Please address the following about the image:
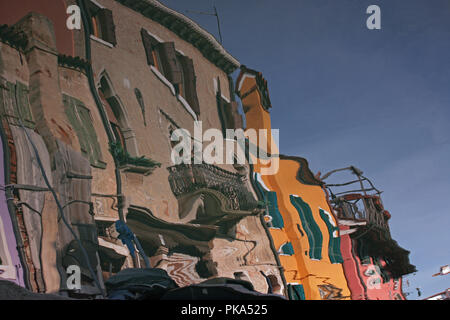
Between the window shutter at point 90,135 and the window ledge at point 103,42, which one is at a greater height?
the window ledge at point 103,42

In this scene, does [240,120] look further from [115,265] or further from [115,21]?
[115,265]

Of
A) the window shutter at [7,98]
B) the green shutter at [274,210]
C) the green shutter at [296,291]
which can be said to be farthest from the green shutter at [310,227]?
the window shutter at [7,98]

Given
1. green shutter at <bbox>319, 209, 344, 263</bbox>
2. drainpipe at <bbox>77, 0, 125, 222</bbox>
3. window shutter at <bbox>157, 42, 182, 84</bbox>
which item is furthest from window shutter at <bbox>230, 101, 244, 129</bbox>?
Answer: drainpipe at <bbox>77, 0, 125, 222</bbox>

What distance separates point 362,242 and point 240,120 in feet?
28.7

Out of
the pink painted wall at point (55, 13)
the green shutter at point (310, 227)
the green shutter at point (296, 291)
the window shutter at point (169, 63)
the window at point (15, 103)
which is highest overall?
the window shutter at point (169, 63)

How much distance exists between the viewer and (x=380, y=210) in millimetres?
27781

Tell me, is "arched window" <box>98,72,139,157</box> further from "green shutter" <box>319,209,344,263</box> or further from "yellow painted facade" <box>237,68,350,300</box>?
"green shutter" <box>319,209,344,263</box>

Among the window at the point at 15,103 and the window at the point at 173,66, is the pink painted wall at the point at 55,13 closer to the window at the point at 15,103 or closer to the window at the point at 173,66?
the window at the point at 15,103

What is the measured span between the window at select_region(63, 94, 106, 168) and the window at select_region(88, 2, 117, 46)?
2.36 meters

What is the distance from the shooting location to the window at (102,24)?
13.2 m

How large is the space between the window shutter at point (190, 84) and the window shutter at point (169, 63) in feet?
2.14

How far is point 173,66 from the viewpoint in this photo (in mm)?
15375

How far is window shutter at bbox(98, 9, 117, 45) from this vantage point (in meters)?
13.4
